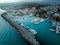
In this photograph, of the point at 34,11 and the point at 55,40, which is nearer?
the point at 55,40

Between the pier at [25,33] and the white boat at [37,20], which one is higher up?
the white boat at [37,20]

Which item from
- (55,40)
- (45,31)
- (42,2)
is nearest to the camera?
(55,40)

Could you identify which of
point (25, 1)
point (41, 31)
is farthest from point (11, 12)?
point (41, 31)

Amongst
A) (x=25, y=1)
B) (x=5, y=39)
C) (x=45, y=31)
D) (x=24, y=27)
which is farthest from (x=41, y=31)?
(x=25, y=1)

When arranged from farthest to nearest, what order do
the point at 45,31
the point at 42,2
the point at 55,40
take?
the point at 42,2
the point at 45,31
the point at 55,40

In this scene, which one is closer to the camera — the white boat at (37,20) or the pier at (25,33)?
the pier at (25,33)

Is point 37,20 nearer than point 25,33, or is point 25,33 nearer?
point 25,33

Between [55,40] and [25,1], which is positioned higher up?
[25,1]

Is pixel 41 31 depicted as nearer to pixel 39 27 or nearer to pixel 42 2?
pixel 39 27

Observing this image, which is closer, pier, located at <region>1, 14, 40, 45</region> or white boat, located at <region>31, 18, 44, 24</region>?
pier, located at <region>1, 14, 40, 45</region>

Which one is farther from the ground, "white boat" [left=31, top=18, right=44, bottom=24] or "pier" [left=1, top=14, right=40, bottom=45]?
"white boat" [left=31, top=18, right=44, bottom=24]
